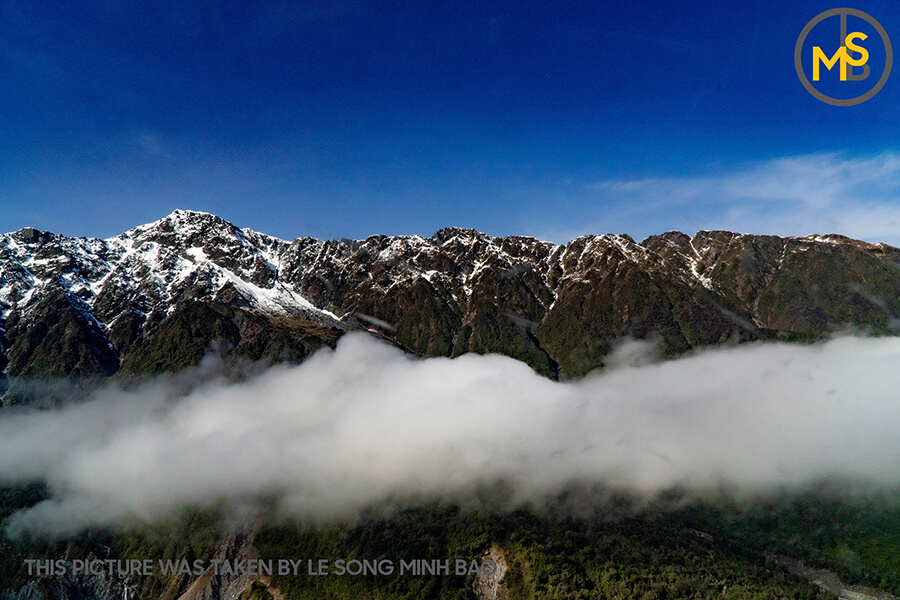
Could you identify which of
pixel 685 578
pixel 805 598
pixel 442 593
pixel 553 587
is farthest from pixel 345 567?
pixel 805 598

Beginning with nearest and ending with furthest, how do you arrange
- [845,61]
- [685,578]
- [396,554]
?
[845,61]
[685,578]
[396,554]

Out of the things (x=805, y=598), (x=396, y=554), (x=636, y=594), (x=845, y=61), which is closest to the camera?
(x=845, y=61)

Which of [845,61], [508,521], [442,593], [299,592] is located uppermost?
[845,61]

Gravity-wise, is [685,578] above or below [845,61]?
below

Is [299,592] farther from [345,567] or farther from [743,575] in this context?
[743,575]

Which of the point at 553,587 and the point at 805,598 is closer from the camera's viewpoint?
the point at 553,587

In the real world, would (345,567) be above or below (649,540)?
below

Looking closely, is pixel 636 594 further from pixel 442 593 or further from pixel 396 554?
pixel 396 554

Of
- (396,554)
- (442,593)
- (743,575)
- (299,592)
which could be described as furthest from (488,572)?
(743,575)

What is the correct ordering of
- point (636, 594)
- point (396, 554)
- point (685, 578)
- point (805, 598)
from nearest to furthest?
1. point (636, 594)
2. point (685, 578)
3. point (805, 598)
4. point (396, 554)
